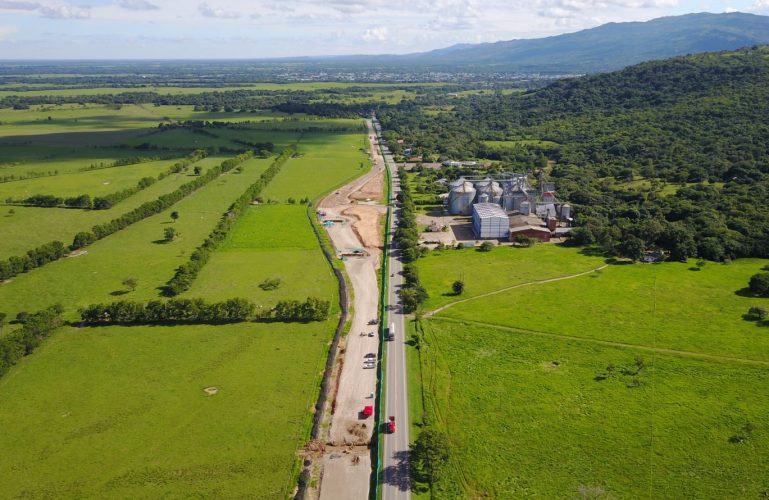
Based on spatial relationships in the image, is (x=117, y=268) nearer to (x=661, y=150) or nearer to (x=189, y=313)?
(x=189, y=313)

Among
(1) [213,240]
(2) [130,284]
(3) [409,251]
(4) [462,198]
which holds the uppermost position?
(4) [462,198]

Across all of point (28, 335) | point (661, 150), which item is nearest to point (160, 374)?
point (28, 335)

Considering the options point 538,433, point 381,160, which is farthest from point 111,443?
point 381,160

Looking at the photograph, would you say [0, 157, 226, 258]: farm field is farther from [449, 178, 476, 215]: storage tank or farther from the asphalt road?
[449, 178, 476, 215]: storage tank

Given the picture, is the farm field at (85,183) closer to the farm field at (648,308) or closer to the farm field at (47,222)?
the farm field at (47,222)

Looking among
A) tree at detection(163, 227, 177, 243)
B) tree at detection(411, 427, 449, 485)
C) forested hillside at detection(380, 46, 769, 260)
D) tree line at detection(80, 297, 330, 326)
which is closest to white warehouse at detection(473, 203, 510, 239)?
forested hillside at detection(380, 46, 769, 260)

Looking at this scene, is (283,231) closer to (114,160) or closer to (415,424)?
(415,424)

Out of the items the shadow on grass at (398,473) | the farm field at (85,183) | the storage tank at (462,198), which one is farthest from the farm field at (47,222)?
the shadow on grass at (398,473)
